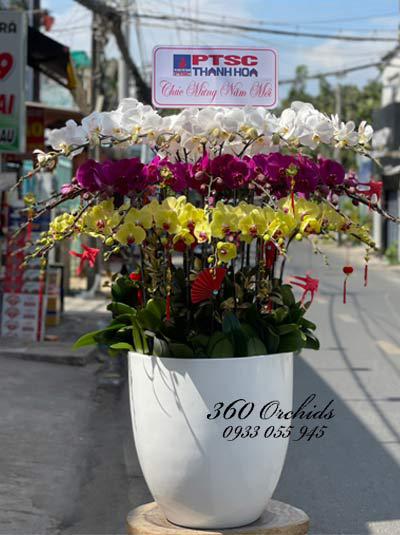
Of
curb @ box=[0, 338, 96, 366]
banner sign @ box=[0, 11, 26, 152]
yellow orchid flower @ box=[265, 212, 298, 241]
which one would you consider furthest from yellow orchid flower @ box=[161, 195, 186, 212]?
banner sign @ box=[0, 11, 26, 152]

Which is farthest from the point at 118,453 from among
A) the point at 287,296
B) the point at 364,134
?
the point at 364,134

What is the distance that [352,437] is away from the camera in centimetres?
753

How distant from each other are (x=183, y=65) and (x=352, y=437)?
157 inches

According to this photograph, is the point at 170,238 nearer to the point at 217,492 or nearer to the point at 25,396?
the point at 217,492

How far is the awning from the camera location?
12930mm

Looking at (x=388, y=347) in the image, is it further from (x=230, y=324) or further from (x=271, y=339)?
(x=230, y=324)

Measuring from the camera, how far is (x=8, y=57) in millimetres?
11523

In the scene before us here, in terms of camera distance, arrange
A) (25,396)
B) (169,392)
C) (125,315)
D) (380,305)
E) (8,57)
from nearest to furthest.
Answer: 1. (169,392)
2. (125,315)
3. (25,396)
4. (8,57)
5. (380,305)

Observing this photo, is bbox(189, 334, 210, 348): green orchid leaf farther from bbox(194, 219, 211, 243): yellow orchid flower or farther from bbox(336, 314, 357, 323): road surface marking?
bbox(336, 314, 357, 323): road surface marking

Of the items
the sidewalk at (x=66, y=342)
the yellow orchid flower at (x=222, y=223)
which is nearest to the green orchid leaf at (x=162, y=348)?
the yellow orchid flower at (x=222, y=223)

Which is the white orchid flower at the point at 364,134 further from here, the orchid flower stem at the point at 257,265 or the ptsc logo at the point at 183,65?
the ptsc logo at the point at 183,65

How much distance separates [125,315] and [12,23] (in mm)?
8016

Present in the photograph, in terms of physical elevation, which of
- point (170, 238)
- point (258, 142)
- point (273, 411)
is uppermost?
point (258, 142)

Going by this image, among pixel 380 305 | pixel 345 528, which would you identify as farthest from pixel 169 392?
pixel 380 305
